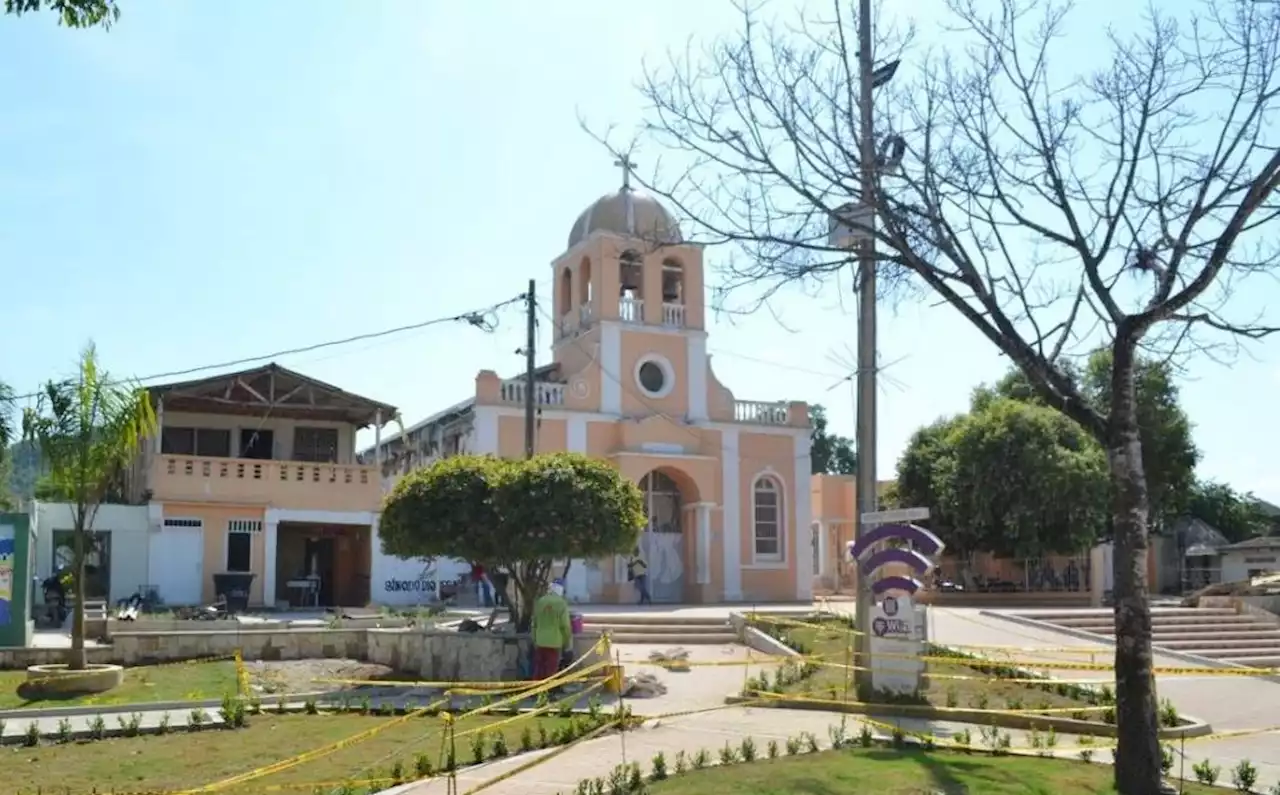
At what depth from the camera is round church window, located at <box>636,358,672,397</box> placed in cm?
3409

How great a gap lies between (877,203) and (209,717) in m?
8.64

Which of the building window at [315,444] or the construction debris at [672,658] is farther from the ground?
the building window at [315,444]

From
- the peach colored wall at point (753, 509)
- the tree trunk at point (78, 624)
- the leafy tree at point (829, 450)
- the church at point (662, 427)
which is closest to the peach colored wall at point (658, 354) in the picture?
the church at point (662, 427)

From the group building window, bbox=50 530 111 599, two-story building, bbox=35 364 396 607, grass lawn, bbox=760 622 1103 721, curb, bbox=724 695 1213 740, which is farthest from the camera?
two-story building, bbox=35 364 396 607

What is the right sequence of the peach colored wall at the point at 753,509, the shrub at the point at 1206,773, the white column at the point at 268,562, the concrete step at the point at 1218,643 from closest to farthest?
1. the shrub at the point at 1206,773
2. the concrete step at the point at 1218,643
3. the white column at the point at 268,562
4. the peach colored wall at the point at 753,509

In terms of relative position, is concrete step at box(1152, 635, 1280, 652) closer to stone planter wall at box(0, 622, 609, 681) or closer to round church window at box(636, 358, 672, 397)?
stone planter wall at box(0, 622, 609, 681)

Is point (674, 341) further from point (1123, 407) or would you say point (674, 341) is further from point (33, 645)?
point (1123, 407)

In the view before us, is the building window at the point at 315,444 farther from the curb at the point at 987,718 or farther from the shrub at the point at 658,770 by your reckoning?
the shrub at the point at 658,770

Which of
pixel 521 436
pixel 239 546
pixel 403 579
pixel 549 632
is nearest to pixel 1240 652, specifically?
pixel 549 632

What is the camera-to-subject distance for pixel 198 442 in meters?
30.7

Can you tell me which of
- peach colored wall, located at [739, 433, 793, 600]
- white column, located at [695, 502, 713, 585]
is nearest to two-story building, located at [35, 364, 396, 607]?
white column, located at [695, 502, 713, 585]

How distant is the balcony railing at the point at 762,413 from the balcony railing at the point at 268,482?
10641mm

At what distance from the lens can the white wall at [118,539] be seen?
26.4m

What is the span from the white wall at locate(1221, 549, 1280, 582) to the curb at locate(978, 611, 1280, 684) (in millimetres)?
11977
